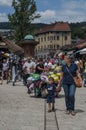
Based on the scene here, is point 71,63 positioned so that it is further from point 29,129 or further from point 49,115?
point 29,129

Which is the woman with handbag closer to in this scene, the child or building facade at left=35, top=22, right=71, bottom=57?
the child

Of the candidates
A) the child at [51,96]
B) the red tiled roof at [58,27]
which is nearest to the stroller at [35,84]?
the child at [51,96]

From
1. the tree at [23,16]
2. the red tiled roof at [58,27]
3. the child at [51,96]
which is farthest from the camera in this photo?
the red tiled roof at [58,27]

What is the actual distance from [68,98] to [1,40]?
1234 inches

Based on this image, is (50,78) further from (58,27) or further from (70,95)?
(58,27)

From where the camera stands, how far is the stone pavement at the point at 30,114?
12012mm

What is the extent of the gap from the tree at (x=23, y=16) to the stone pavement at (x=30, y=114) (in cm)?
→ 4625

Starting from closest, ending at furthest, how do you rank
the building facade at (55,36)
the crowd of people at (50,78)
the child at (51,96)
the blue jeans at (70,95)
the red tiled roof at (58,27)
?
the blue jeans at (70,95)
the crowd of people at (50,78)
the child at (51,96)
the red tiled roof at (58,27)
the building facade at (55,36)

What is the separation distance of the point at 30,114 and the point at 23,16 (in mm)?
51563

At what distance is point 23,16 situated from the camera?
6512 centimetres

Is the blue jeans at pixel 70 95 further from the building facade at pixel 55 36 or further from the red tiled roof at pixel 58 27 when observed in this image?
the red tiled roof at pixel 58 27

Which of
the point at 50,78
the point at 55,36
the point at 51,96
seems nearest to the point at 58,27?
the point at 55,36

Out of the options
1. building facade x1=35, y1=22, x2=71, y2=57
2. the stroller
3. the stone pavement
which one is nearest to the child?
the stone pavement

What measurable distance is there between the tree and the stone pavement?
152 ft
